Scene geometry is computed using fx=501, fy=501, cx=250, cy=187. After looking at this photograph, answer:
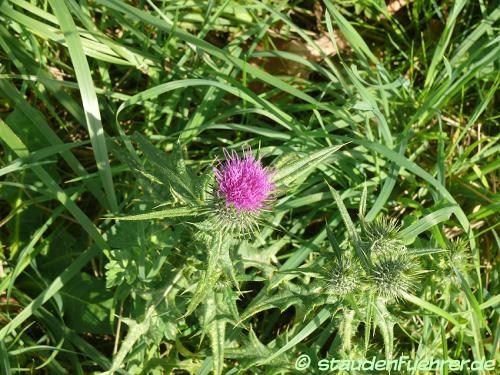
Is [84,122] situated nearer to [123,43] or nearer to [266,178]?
[123,43]

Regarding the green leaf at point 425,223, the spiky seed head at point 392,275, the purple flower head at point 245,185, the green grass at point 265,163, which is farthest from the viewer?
the green leaf at point 425,223

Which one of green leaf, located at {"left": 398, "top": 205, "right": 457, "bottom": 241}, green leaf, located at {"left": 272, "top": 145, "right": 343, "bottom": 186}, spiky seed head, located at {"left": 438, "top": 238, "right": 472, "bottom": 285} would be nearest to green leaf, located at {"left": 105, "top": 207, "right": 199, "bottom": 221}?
green leaf, located at {"left": 272, "top": 145, "right": 343, "bottom": 186}

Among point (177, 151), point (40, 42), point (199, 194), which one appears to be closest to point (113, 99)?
point (40, 42)

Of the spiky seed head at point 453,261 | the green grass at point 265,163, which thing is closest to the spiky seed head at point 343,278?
the green grass at point 265,163

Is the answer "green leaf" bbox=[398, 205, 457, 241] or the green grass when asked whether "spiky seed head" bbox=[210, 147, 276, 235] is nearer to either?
the green grass

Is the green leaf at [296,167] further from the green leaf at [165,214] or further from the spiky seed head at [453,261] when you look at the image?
the spiky seed head at [453,261]
